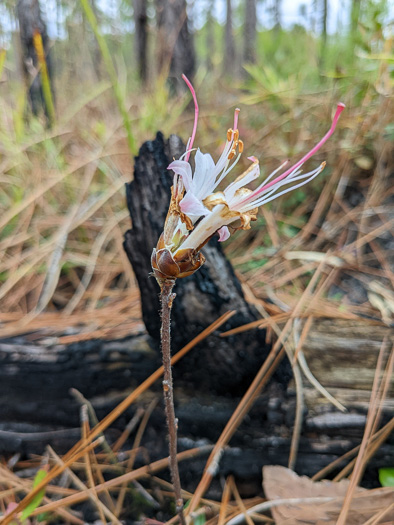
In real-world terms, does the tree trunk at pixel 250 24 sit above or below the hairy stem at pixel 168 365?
above

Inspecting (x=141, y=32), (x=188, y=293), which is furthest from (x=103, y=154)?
(x=141, y=32)

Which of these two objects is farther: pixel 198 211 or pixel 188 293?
pixel 188 293

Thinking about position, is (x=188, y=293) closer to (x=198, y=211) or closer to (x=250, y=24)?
(x=198, y=211)

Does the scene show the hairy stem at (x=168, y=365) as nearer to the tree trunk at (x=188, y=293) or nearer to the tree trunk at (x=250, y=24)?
the tree trunk at (x=188, y=293)

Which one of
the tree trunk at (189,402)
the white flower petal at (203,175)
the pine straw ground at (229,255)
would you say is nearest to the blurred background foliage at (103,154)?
the pine straw ground at (229,255)

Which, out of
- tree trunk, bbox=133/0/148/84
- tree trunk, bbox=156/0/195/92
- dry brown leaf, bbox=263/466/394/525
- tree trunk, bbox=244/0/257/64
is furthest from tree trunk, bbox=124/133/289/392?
tree trunk, bbox=244/0/257/64

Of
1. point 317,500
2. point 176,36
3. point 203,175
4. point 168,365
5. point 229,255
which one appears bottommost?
point 317,500

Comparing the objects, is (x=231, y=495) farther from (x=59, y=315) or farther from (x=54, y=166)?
(x=54, y=166)

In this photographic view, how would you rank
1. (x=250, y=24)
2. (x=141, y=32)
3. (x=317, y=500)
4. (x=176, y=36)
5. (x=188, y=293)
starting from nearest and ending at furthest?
(x=317, y=500), (x=188, y=293), (x=176, y=36), (x=141, y=32), (x=250, y=24)
